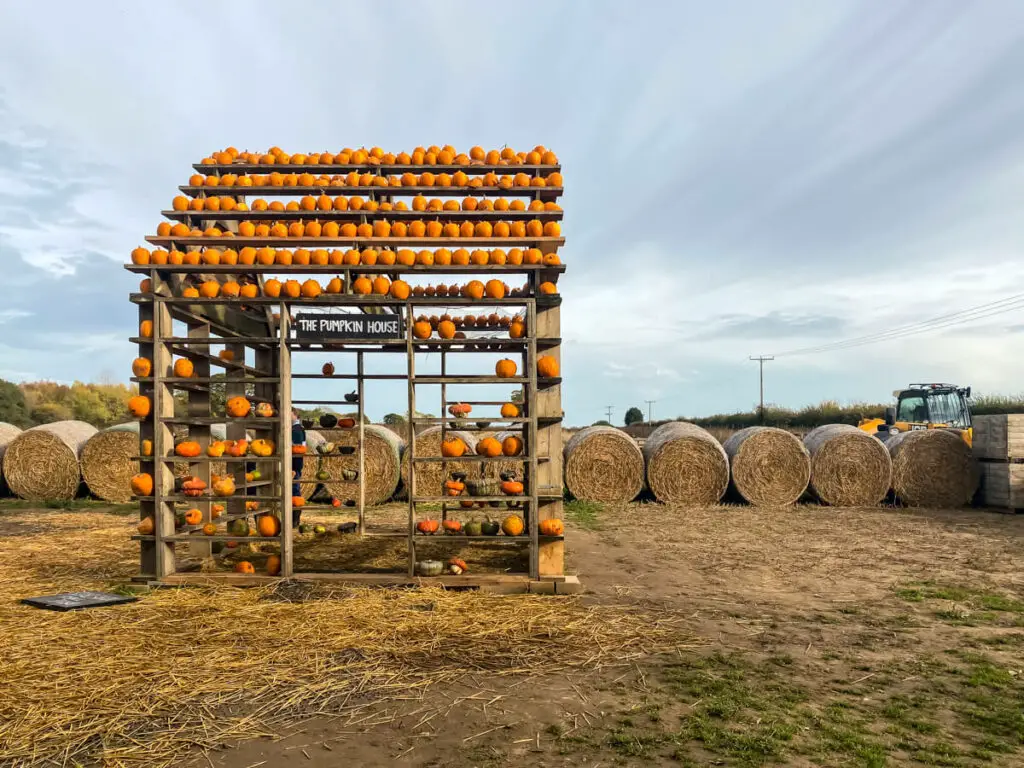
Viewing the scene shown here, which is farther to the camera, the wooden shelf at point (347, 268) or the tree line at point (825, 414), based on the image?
the tree line at point (825, 414)

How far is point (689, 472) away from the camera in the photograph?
547 inches

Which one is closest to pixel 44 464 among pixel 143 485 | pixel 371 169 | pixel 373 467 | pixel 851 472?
pixel 373 467

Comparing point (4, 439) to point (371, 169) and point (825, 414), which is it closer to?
point (371, 169)

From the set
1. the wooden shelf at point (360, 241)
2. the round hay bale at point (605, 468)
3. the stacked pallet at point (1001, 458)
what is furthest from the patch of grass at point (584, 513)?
the stacked pallet at point (1001, 458)

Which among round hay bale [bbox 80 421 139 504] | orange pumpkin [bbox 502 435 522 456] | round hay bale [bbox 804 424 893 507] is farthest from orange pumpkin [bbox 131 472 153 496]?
round hay bale [bbox 804 424 893 507]

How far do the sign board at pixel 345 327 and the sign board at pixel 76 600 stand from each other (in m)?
2.95

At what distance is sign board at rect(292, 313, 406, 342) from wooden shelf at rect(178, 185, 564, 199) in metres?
1.65

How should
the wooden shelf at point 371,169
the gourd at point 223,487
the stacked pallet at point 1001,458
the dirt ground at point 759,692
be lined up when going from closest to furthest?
the dirt ground at point 759,692 → the gourd at point 223,487 → the wooden shelf at point 371,169 → the stacked pallet at point 1001,458

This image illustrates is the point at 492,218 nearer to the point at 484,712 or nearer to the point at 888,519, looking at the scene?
the point at 484,712

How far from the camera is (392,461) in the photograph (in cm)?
1411

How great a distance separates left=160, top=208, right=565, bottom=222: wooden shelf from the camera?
771cm

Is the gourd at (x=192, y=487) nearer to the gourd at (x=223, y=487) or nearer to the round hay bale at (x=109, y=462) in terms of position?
the gourd at (x=223, y=487)

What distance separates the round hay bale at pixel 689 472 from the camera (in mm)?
13906

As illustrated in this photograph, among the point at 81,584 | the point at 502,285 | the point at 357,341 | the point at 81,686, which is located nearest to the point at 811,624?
the point at 502,285
